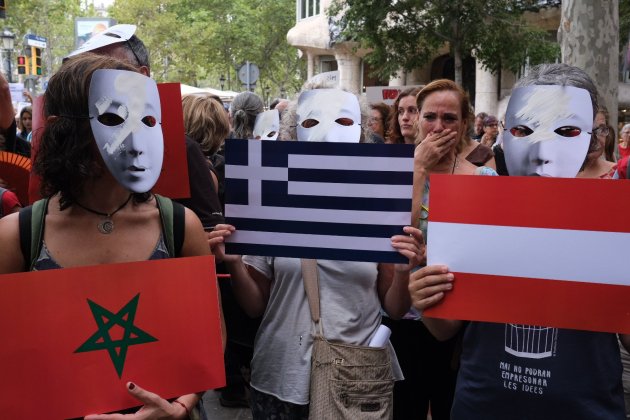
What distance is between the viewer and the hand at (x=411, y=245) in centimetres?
238

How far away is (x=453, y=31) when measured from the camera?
1767 centimetres

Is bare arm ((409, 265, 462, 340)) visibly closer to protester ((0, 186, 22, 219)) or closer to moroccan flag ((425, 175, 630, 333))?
moroccan flag ((425, 175, 630, 333))

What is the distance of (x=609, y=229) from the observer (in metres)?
2.04

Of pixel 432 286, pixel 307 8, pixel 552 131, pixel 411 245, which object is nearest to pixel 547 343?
pixel 432 286

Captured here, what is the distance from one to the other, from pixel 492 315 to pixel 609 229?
1.40 feet

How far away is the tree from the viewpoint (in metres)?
A: 16.8

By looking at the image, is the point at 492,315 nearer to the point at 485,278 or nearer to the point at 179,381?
the point at 485,278

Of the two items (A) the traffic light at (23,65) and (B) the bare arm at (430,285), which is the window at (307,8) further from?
(B) the bare arm at (430,285)

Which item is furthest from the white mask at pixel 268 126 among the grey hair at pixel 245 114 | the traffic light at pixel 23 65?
the traffic light at pixel 23 65

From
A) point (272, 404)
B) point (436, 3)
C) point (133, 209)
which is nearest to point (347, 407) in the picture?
point (272, 404)

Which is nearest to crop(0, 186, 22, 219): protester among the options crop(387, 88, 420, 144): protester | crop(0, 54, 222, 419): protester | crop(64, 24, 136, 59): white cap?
crop(0, 54, 222, 419): protester

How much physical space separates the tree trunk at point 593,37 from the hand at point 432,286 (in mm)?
5065

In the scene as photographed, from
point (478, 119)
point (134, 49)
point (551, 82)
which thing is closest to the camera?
point (551, 82)

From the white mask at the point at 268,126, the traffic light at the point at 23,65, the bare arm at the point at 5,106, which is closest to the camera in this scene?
the bare arm at the point at 5,106
